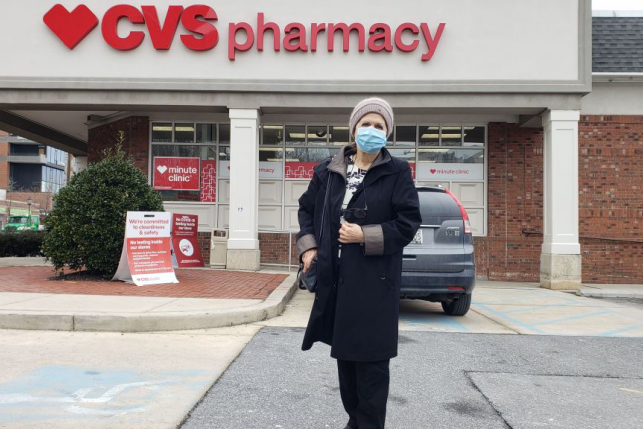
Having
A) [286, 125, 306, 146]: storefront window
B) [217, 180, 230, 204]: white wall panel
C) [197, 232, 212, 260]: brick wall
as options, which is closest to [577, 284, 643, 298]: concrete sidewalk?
[286, 125, 306, 146]: storefront window

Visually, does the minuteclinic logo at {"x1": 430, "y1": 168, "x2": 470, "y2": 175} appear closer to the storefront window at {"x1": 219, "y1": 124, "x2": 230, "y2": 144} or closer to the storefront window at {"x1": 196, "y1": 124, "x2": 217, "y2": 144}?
the storefront window at {"x1": 219, "y1": 124, "x2": 230, "y2": 144}

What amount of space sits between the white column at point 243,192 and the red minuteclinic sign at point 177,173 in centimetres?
237

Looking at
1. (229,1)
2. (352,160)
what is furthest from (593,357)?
(229,1)

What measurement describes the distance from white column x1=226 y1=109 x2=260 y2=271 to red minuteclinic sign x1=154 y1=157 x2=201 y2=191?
7.77 ft

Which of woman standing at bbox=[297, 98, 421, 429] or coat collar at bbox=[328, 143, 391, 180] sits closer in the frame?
woman standing at bbox=[297, 98, 421, 429]

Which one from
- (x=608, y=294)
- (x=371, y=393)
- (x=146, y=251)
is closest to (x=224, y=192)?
(x=146, y=251)

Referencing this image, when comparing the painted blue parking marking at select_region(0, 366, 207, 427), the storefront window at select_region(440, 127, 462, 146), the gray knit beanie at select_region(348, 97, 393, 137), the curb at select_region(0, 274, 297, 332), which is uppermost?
the storefront window at select_region(440, 127, 462, 146)

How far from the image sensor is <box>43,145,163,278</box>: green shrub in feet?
27.6

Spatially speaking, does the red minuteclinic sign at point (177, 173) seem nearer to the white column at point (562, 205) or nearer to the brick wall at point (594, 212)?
the brick wall at point (594, 212)

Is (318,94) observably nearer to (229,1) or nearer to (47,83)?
(229,1)

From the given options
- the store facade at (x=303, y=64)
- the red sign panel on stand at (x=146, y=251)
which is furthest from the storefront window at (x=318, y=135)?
the red sign panel on stand at (x=146, y=251)

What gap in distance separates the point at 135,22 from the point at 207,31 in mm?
1646

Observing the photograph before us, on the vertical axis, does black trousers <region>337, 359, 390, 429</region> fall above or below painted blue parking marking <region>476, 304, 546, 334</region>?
above

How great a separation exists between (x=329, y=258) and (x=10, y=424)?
221cm
